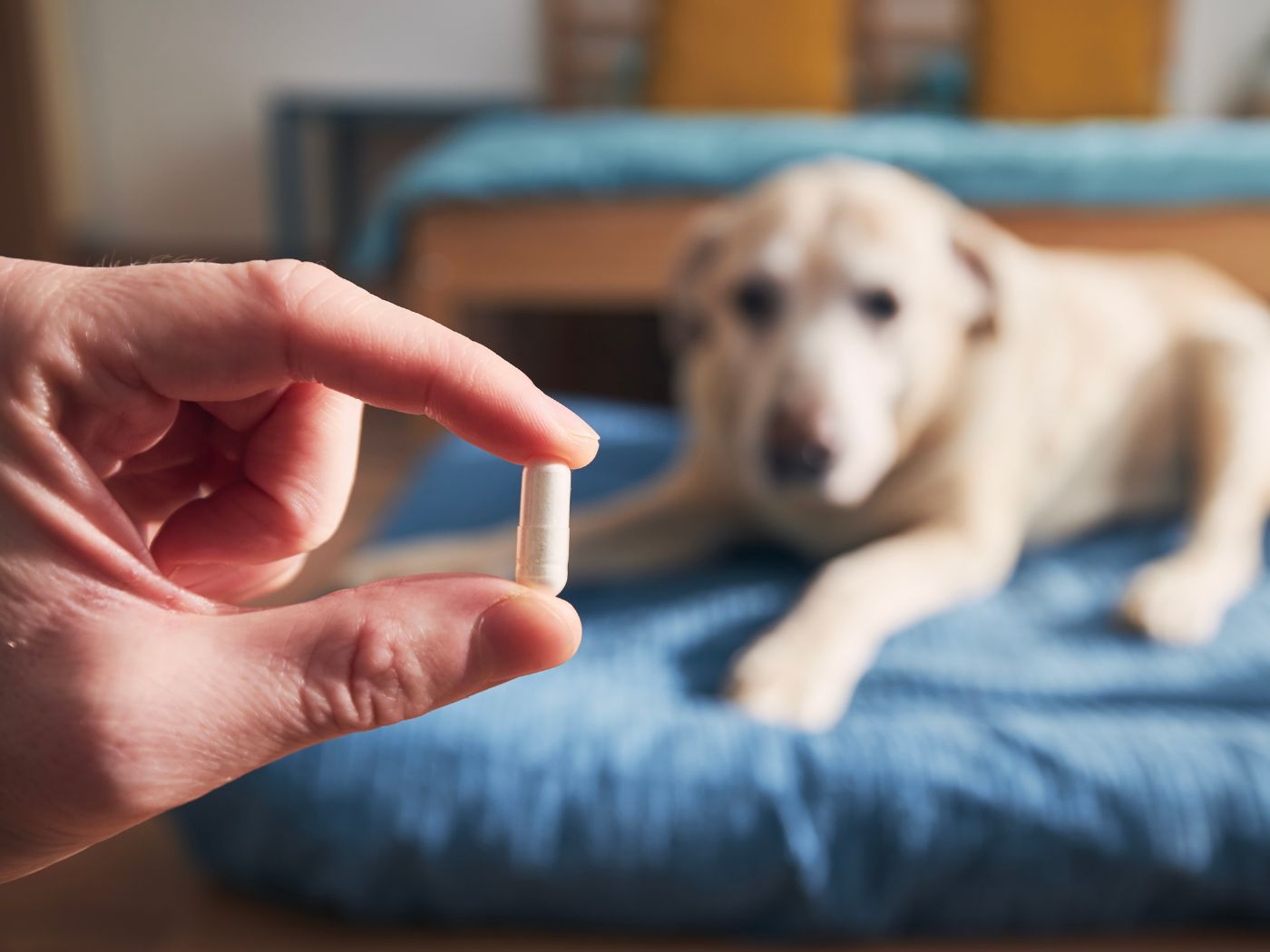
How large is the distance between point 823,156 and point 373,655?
197 cm

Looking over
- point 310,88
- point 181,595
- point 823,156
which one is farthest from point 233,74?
point 181,595

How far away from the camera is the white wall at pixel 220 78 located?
384cm

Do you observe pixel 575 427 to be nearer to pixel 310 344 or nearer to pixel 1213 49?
pixel 310 344

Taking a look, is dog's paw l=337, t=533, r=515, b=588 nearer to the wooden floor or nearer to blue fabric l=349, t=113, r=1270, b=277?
the wooden floor

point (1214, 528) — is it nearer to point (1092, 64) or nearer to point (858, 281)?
point (858, 281)

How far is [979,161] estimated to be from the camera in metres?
2.08

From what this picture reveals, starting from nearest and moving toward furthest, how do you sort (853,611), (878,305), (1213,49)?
1. (853,611)
2. (878,305)
3. (1213,49)

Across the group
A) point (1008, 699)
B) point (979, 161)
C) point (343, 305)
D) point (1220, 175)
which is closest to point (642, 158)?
point (979, 161)

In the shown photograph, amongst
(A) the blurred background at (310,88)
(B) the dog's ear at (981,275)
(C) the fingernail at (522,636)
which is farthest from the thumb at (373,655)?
(A) the blurred background at (310,88)

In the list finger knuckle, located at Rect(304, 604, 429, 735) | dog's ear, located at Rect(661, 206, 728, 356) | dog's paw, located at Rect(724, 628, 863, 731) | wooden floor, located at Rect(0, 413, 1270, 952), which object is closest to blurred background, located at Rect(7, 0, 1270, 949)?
wooden floor, located at Rect(0, 413, 1270, 952)

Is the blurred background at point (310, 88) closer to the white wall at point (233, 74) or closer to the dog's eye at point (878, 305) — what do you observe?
the white wall at point (233, 74)

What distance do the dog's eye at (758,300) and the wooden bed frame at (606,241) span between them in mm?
1010

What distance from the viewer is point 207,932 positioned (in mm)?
831

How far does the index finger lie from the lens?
32 centimetres
